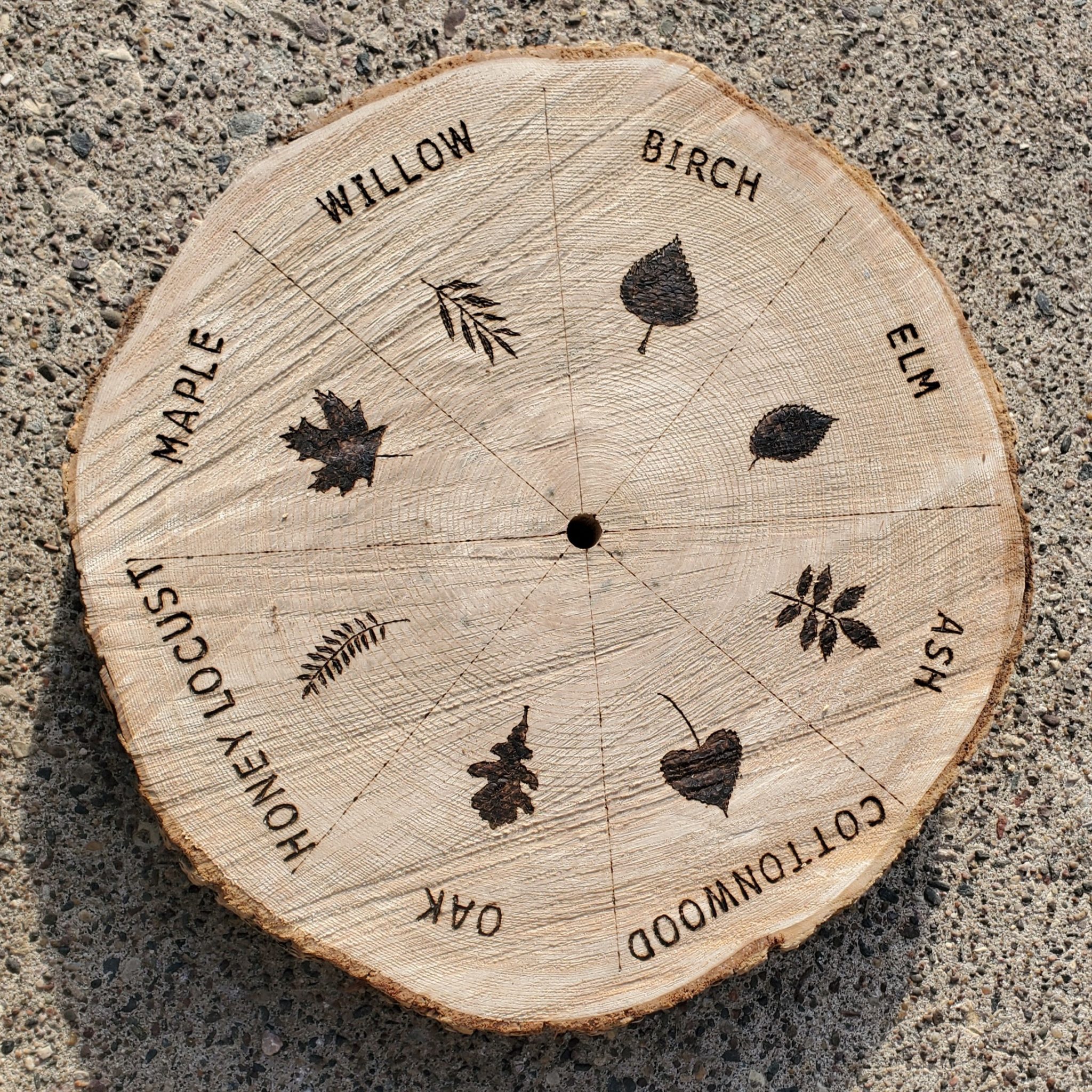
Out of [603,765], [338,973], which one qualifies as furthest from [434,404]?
[338,973]

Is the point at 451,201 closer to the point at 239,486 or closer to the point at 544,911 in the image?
→ the point at 239,486

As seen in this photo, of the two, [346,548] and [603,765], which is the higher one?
[346,548]

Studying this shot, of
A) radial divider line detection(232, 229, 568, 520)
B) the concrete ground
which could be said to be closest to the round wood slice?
radial divider line detection(232, 229, 568, 520)

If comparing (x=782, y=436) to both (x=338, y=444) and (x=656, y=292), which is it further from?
(x=338, y=444)

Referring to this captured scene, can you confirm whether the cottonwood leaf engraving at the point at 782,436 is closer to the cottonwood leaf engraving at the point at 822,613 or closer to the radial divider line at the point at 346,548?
the cottonwood leaf engraving at the point at 822,613

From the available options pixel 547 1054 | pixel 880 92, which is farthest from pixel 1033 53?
pixel 547 1054

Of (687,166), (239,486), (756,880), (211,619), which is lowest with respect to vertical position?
(756,880)

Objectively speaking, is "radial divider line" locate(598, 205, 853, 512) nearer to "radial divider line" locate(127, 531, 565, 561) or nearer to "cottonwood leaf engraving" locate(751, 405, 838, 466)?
"cottonwood leaf engraving" locate(751, 405, 838, 466)

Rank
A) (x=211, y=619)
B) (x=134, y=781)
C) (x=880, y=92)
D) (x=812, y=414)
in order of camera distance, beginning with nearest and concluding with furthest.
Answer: (x=211, y=619) < (x=812, y=414) < (x=134, y=781) < (x=880, y=92)
